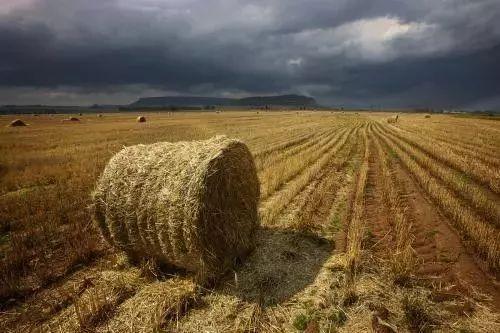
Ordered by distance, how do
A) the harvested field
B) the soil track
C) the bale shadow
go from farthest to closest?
the soil track < the bale shadow < the harvested field

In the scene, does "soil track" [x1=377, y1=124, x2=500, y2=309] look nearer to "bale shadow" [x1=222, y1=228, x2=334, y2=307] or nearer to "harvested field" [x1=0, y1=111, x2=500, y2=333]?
"harvested field" [x1=0, y1=111, x2=500, y2=333]

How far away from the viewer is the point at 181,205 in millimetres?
6031

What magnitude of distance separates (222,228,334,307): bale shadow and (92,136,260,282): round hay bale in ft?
1.11

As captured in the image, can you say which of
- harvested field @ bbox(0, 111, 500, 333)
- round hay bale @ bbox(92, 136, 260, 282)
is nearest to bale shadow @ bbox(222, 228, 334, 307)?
harvested field @ bbox(0, 111, 500, 333)

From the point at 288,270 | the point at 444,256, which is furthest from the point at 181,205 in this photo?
the point at 444,256

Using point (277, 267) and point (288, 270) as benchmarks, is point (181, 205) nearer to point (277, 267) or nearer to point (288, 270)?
point (277, 267)

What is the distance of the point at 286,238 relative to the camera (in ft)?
26.2

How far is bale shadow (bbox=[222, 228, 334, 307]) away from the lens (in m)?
5.88

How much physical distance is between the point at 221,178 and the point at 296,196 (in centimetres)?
494

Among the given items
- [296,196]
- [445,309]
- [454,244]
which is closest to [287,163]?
[296,196]

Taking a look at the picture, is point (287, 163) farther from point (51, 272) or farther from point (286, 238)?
point (51, 272)

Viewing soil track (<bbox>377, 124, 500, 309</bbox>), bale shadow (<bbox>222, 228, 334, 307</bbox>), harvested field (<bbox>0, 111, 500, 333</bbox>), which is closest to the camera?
harvested field (<bbox>0, 111, 500, 333</bbox>)

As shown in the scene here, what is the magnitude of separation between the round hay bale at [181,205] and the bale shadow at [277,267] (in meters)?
0.34

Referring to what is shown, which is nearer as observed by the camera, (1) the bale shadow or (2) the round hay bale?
(1) the bale shadow
